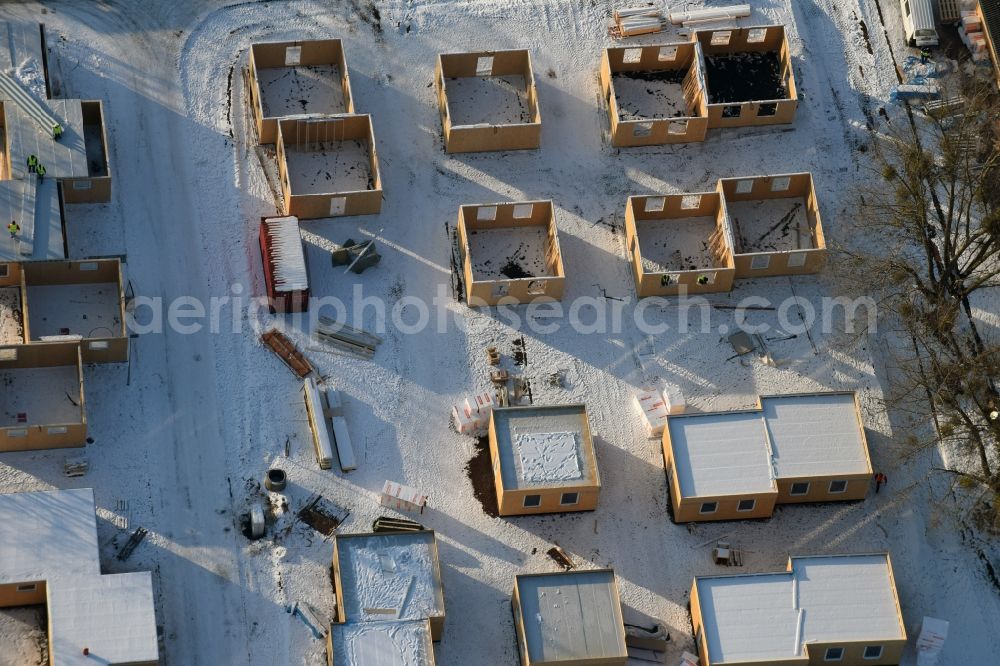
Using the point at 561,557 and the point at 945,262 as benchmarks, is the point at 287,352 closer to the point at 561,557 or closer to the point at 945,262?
the point at 561,557

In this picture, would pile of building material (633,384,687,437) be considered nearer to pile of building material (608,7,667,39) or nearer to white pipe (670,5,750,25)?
pile of building material (608,7,667,39)

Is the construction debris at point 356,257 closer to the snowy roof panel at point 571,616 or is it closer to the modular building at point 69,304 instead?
the modular building at point 69,304

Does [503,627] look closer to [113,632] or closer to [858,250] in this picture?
[113,632]

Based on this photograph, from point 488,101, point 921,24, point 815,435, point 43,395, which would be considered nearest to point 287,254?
point 43,395

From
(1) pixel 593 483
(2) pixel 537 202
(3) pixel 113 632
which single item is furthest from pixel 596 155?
(3) pixel 113 632

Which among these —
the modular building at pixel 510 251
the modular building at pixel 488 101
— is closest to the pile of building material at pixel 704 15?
the modular building at pixel 488 101

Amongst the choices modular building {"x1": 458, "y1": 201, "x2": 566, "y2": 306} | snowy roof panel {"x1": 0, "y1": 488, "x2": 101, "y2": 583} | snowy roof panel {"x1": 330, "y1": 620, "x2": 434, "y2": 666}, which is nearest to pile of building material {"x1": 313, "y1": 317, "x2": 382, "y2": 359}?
modular building {"x1": 458, "y1": 201, "x2": 566, "y2": 306}
